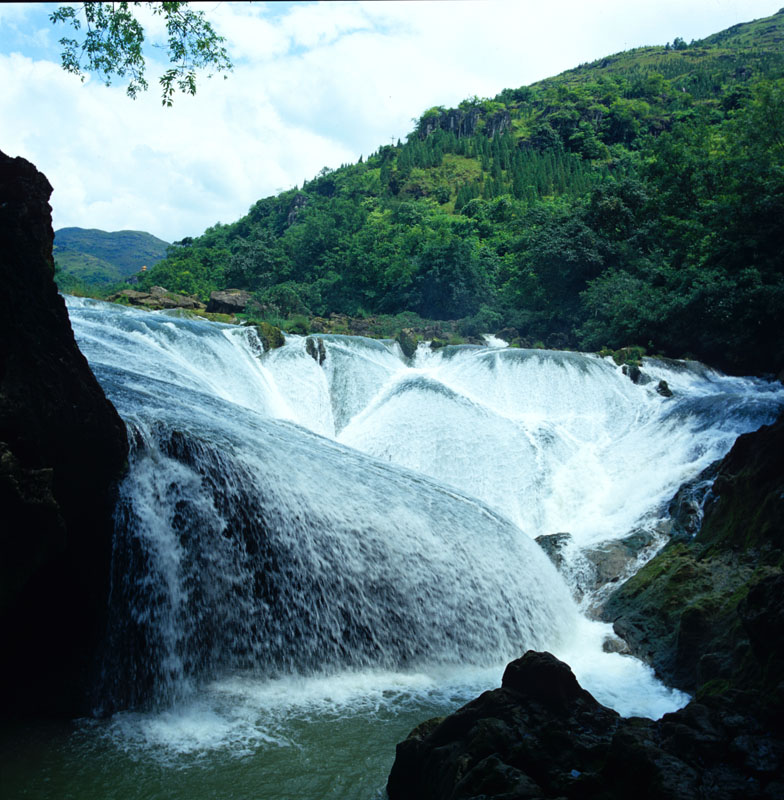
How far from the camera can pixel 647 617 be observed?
7.54m

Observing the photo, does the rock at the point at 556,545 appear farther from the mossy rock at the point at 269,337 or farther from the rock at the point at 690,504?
the mossy rock at the point at 269,337

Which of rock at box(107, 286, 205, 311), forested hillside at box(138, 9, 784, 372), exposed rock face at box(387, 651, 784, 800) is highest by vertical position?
forested hillside at box(138, 9, 784, 372)

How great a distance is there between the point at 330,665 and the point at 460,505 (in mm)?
3249

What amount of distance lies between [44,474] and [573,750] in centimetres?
387

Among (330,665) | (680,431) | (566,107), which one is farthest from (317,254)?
(566,107)

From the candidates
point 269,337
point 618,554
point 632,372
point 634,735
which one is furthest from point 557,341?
point 634,735

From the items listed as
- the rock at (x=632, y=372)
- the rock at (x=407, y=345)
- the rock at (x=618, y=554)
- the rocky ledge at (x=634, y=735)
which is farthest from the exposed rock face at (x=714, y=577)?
the rock at (x=407, y=345)

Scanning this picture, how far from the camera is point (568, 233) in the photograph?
28234 millimetres

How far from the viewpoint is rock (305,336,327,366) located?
60.9 ft

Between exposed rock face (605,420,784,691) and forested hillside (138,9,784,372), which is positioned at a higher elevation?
forested hillside (138,9,784,372)

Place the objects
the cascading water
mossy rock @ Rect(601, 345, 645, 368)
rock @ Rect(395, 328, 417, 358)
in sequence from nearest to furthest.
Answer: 1. the cascading water
2. mossy rock @ Rect(601, 345, 645, 368)
3. rock @ Rect(395, 328, 417, 358)

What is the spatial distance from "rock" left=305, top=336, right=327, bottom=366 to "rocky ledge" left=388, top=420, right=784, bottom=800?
1384 centimetres

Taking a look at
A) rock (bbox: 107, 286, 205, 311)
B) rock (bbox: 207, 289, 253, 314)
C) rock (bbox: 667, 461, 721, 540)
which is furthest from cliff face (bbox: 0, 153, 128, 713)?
rock (bbox: 207, 289, 253, 314)

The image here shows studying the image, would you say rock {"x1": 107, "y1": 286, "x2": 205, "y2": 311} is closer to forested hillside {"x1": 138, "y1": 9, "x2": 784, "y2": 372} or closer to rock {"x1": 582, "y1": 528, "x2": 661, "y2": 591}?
forested hillside {"x1": 138, "y1": 9, "x2": 784, "y2": 372}
